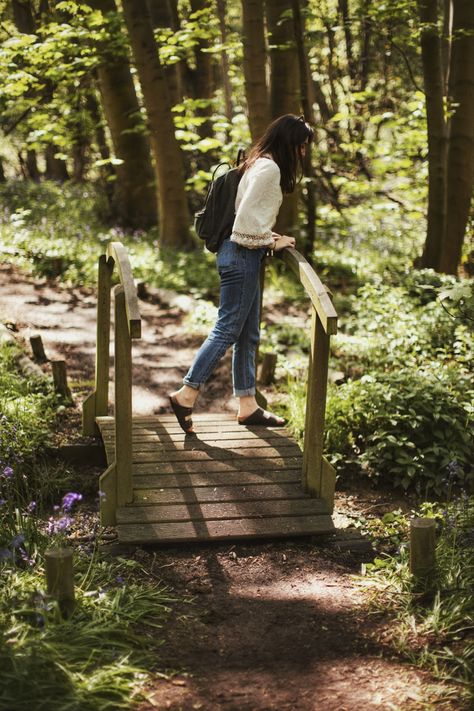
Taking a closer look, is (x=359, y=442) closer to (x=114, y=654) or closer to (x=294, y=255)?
(x=294, y=255)

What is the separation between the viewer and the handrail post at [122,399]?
4.13 m

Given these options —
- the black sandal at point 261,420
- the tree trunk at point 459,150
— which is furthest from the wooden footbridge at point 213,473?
the tree trunk at point 459,150

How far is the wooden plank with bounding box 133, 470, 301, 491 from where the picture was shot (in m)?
4.65

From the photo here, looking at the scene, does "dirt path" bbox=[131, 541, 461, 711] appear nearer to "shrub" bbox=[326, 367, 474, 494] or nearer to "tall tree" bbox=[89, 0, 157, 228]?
"shrub" bbox=[326, 367, 474, 494]

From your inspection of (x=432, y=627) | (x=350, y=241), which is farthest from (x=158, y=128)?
(x=432, y=627)

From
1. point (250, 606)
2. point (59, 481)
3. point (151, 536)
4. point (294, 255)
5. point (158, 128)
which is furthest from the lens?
point (158, 128)

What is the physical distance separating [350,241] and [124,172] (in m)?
4.53

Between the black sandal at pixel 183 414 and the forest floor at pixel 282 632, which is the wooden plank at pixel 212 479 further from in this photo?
the black sandal at pixel 183 414

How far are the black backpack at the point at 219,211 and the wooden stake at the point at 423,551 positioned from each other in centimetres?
227

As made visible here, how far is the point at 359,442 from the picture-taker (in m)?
6.00

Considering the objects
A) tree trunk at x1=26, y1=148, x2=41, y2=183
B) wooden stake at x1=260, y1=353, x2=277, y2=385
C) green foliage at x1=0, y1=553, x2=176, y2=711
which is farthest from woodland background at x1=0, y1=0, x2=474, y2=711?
tree trunk at x1=26, y1=148, x2=41, y2=183

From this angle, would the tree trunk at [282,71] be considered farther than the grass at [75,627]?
Yes

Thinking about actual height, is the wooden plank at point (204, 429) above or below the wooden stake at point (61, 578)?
below

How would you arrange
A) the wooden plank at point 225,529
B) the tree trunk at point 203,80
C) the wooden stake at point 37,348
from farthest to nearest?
the tree trunk at point 203,80 < the wooden stake at point 37,348 < the wooden plank at point 225,529
